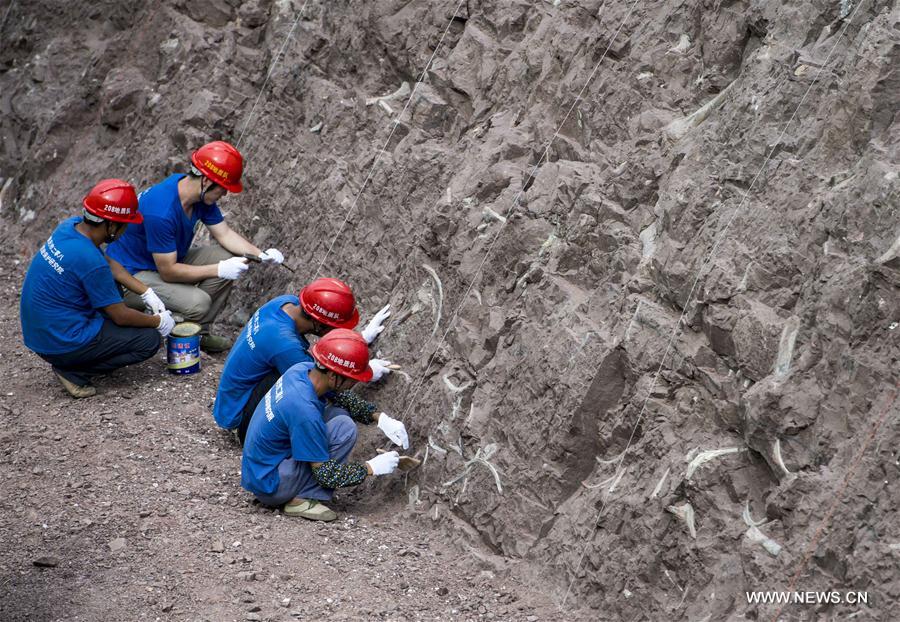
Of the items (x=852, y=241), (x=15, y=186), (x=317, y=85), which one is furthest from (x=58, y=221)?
(x=852, y=241)

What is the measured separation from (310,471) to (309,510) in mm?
186

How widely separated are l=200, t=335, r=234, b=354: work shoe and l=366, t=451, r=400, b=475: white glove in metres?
2.10

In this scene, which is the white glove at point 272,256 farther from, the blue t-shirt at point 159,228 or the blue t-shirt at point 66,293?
the blue t-shirt at point 66,293

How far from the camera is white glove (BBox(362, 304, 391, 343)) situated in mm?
5602

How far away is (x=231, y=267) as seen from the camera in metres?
6.30

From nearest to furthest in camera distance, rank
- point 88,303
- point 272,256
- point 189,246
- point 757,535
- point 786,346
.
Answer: point 757,535, point 786,346, point 88,303, point 272,256, point 189,246

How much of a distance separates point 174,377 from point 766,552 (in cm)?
393

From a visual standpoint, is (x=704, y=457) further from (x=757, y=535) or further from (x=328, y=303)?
(x=328, y=303)

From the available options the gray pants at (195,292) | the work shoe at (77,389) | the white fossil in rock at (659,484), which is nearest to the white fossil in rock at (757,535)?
the white fossil in rock at (659,484)

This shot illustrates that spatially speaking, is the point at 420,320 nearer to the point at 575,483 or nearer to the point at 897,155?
the point at 575,483

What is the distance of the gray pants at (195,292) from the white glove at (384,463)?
2.03 meters

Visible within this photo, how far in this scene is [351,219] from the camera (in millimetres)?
6227

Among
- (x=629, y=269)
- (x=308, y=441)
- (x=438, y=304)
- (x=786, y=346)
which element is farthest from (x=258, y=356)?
(x=786, y=346)

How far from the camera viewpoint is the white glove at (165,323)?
19.9 feet
